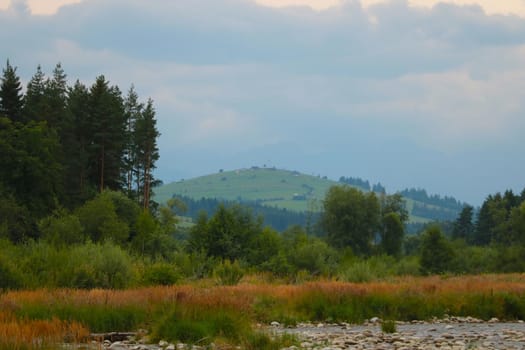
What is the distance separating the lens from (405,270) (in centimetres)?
6744

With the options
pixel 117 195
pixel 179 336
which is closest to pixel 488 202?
pixel 117 195

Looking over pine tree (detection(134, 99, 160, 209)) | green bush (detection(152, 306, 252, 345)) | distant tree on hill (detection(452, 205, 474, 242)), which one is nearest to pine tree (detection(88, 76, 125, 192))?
pine tree (detection(134, 99, 160, 209))

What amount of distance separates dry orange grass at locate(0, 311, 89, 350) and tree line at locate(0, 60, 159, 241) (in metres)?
29.4

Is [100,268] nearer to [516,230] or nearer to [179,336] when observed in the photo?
[179,336]

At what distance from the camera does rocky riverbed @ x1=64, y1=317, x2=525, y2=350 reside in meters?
16.7

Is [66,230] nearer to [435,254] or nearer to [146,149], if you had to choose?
[435,254]

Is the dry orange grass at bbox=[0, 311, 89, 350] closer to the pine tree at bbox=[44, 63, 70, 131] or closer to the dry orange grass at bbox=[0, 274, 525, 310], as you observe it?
the dry orange grass at bbox=[0, 274, 525, 310]

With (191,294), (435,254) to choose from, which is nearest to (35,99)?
(435,254)

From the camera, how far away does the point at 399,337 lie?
746 inches

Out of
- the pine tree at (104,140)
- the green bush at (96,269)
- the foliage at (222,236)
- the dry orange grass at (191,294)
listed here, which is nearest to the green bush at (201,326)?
the dry orange grass at (191,294)

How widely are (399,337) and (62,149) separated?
59510 millimetres

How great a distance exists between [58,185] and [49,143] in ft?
16.8

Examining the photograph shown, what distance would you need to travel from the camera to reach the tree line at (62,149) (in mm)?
61594

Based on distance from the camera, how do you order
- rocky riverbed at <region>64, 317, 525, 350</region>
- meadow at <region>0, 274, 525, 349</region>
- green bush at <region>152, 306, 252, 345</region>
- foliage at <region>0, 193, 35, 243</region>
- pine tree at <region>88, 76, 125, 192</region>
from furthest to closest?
1. pine tree at <region>88, 76, 125, 192</region>
2. foliage at <region>0, 193, 35, 243</region>
3. green bush at <region>152, 306, 252, 345</region>
4. rocky riverbed at <region>64, 317, 525, 350</region>
5. meadow at <region>0, 274, 525, 349</region>
